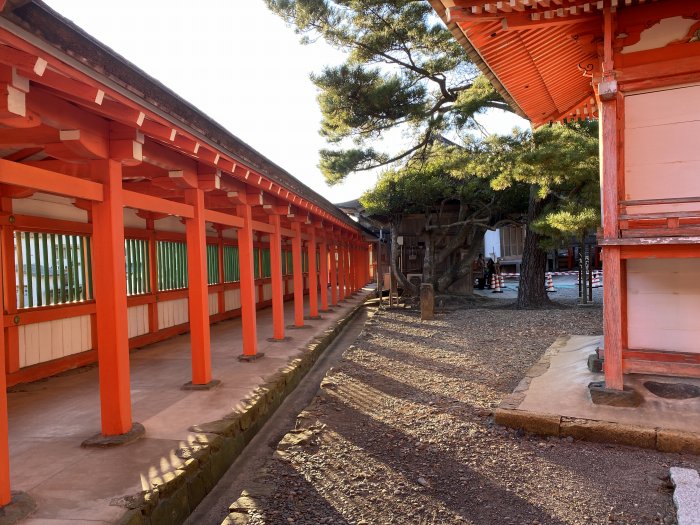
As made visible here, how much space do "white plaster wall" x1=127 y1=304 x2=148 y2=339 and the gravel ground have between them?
378 centimetres

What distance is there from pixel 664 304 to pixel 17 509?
20.8 ft

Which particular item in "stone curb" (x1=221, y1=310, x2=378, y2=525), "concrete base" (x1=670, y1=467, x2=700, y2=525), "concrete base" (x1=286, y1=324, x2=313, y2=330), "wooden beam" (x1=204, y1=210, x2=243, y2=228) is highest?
"wooden beam" (x1=204, y1=210, x2=243, y2=228)

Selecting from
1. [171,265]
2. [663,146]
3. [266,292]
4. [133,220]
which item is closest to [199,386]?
[133,220]

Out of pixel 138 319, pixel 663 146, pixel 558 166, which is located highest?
pixel 558 166

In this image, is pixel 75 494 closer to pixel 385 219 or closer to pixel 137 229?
pixel 137 229

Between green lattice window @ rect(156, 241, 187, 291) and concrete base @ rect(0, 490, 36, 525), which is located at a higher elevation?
green lattice window @ rect(156, 241, 187, 291)

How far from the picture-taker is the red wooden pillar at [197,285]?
5715 millimetres

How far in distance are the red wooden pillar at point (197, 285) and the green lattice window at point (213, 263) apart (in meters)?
6.13

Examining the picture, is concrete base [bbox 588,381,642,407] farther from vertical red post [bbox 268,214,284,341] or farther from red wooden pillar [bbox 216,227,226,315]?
red wooden pillar [bbox 216,227,226,315]

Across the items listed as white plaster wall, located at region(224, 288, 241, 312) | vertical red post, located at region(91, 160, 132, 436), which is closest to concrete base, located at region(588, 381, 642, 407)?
vertical red post, located at region(91, 160, 132, 436)

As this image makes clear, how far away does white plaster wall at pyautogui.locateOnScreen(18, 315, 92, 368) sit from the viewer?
19.9 ft

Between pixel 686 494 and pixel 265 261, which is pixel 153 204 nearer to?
pixel 686 494

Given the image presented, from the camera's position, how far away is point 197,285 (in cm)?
580

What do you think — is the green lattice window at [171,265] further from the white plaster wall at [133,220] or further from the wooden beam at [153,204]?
the wooden beam at [153,204]
